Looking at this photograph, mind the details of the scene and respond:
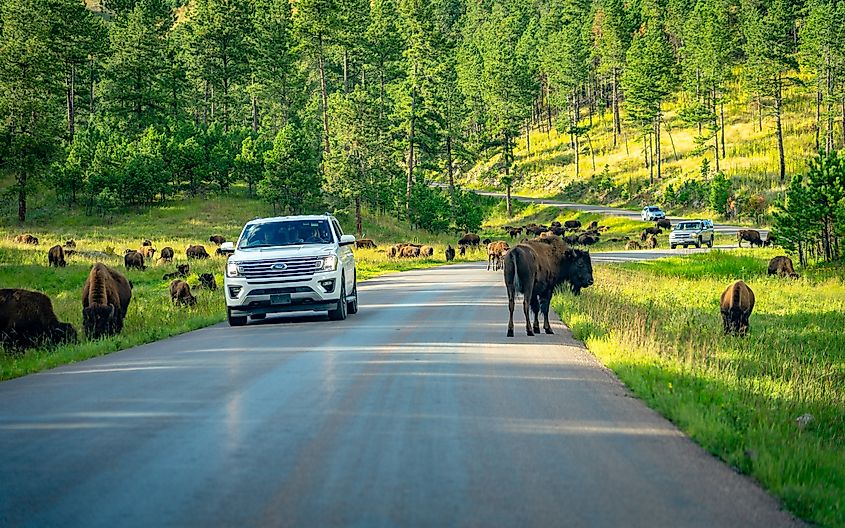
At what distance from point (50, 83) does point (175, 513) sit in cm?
8852

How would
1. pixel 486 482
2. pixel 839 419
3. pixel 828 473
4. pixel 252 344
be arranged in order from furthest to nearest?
pixel 252 344
pixel 839 419
pixel 828 473
pixel 486 482

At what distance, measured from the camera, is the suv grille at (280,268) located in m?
18.9

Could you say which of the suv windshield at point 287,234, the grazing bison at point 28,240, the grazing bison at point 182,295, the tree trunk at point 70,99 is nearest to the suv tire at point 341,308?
the suv windshield at point 287,234

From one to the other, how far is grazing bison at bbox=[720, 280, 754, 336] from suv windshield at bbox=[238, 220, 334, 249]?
360 inches

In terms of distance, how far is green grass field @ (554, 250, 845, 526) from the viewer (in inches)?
281

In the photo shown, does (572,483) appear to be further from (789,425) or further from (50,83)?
(50,83)

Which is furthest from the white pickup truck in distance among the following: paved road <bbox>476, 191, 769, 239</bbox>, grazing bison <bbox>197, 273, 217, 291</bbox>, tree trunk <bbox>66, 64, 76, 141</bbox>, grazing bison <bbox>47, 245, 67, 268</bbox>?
tree trunk <bbox>66, 64, 76, 141</bbox>

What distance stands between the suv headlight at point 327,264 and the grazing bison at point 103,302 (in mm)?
4263

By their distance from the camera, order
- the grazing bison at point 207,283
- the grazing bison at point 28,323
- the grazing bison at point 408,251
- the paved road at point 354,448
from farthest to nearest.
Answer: the grazing bison at point 408,251, the grazing bison at point 207,283, the grazing bison at point 28,323, the paved road at point 354,448

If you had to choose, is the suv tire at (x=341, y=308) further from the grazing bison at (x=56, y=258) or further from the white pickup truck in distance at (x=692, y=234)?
the white pickup truck in distance at (x=692, y=234)

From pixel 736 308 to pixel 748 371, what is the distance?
22.9 ft

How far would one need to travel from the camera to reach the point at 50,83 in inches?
3366

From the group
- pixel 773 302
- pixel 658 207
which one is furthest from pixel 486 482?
pixel 658 207

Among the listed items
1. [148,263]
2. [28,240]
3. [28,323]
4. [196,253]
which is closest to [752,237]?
[196,253]
